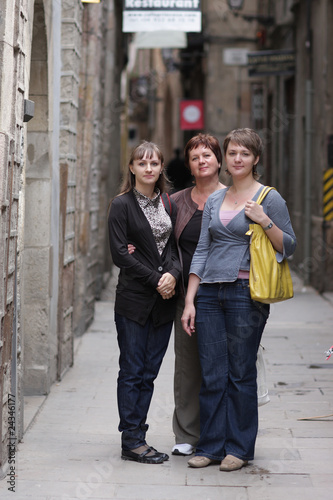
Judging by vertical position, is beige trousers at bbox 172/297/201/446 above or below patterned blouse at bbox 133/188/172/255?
below

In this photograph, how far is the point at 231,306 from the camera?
5.45 meters

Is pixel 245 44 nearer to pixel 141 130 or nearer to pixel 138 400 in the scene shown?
pixel 138 400

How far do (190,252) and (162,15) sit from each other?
649 cm

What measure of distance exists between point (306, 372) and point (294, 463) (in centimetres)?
298

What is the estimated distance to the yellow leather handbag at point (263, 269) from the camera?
5.32m

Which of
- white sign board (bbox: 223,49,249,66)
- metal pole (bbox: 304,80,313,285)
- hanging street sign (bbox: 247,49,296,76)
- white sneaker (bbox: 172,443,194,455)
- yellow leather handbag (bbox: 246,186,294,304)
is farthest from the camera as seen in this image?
white sign board (bbox: 223,49,249,66)

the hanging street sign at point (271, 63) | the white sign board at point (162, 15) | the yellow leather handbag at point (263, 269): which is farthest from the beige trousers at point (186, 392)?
the hanging street sign at point (271, 63)

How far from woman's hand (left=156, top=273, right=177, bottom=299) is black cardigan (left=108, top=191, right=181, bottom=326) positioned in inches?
1.3

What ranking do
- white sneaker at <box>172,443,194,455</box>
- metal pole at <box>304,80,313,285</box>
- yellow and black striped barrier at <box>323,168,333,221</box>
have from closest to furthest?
white sneaker at <box>172,443,194,455</box> < yellow and black striped barrier at <box>323,168,333,221</box> < metal pole at <box>304,80,313,285</box>

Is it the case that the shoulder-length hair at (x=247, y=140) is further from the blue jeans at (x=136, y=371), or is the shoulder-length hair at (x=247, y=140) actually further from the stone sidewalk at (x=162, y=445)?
the stone sidewalk at (x=162, y=445)

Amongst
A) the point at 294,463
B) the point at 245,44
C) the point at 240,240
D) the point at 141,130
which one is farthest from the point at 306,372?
the point at 141,130

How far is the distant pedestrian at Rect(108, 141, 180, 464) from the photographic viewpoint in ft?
18.6

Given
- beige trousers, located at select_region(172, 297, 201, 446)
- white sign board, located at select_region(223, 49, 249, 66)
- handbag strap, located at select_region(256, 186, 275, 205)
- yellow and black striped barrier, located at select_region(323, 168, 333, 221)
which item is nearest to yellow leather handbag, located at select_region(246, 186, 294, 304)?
handbag strap, located at select_region(256, 186, 275, 205)

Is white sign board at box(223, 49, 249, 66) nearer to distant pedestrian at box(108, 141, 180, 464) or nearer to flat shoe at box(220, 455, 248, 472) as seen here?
distant pedestrian at box(108, 141, 180, 464)
